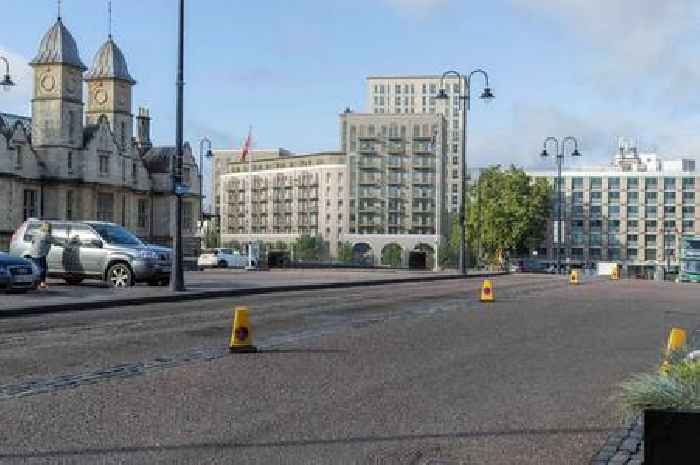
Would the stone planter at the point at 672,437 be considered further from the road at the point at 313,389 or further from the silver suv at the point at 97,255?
the silver suv at the point at 97,255

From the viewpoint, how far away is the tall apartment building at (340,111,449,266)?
162m

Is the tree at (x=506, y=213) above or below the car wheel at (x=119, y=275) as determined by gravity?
above

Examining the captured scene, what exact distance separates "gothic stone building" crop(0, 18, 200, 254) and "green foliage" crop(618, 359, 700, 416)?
67953 millimetres

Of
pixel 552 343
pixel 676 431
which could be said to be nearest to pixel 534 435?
pixel 676 431

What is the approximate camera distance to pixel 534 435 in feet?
22.4

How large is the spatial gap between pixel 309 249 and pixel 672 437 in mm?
143649

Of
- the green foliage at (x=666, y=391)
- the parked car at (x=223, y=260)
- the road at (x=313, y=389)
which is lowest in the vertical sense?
the parked car at (x=223, y=260)

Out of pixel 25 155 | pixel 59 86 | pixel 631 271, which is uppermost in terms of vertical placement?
pixel 59 86

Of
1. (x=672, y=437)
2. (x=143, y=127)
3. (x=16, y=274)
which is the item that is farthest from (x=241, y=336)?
(x=143, y=127)

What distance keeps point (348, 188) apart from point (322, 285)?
134 meters

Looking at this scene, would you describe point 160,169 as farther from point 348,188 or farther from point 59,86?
point 348,188

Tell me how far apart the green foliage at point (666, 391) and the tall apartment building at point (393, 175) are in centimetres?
15329

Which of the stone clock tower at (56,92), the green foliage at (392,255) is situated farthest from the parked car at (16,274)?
the green foliage at (392,255)

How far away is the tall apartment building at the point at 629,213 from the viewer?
15538 cm
